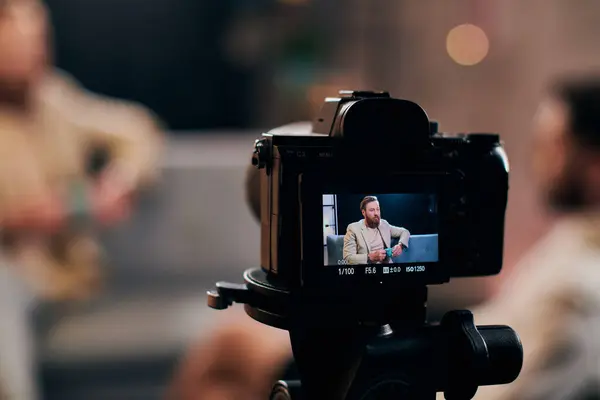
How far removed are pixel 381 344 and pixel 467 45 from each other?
8.90 ft

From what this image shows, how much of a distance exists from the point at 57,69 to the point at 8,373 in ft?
5.19

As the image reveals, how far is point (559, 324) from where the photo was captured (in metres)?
1.75

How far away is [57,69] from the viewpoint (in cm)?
361

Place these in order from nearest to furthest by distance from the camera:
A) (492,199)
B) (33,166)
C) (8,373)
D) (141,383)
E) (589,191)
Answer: (492,199)
(589,191)
(8,373)
(33,166)
(141,383)

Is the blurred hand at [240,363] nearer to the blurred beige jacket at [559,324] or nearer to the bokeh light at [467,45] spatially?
the blurred beige jacket at [559,324]

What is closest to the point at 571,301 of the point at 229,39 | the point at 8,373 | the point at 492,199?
the point at 492,199

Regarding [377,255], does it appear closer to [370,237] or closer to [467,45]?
[370,237]

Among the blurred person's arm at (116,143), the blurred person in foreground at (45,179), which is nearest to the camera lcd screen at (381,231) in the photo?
the blurred person in foreground at (45,179)

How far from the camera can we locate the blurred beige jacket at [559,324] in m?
1.72

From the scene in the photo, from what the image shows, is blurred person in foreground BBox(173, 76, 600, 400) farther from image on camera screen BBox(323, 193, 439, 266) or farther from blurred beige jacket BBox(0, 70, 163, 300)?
blurred beige jacket BBox(0, 70, 163, 300)

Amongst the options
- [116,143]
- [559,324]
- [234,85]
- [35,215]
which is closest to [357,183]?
[559,324]

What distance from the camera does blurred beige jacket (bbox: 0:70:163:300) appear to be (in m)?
2.63

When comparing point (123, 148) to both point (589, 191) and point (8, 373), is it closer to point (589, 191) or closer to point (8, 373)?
point (8, 373)

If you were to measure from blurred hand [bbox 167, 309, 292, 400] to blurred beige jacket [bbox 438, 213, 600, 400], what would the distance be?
0.46 m
